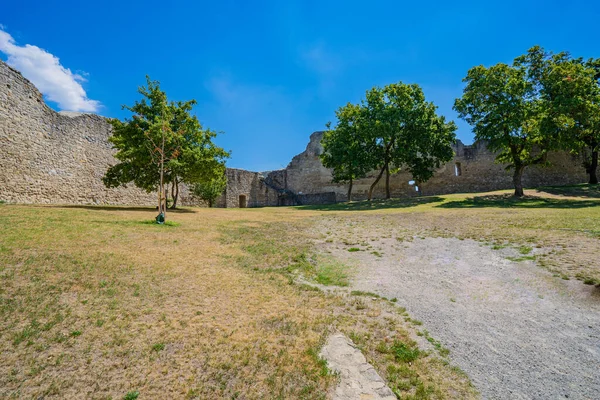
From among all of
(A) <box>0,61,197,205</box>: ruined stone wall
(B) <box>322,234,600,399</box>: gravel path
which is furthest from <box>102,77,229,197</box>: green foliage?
(B) <box>322,234,600,399</box>: gravel path

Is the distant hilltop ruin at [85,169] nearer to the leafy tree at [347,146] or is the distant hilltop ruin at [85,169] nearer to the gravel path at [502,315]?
the leafy tree at [347,146]

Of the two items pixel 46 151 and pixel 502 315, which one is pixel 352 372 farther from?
pixel 46 151

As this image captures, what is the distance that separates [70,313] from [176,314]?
1.45 meters

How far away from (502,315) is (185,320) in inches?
202

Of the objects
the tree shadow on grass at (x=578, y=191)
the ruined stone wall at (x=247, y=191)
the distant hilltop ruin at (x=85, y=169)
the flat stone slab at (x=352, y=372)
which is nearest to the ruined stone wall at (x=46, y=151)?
the distant hilltop ruin at (x=85, y=169)

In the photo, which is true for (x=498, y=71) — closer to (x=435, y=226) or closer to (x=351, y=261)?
(x=435, y=226)

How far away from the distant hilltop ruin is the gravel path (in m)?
17.8

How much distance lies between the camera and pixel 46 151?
661 inches

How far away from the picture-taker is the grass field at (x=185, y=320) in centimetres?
323

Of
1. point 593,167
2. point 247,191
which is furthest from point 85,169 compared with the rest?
point 593,167

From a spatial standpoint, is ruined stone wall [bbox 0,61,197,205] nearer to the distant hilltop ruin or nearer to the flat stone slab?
the distant hilltop ruin

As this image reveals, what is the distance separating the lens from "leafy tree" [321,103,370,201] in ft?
89.0

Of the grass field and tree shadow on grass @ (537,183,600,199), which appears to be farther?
tree shadow on grass @ (537,183,600,199)

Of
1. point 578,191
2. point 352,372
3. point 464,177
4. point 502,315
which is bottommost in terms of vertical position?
point 352,372
